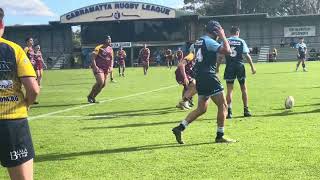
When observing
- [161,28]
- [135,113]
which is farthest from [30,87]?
[161,28]

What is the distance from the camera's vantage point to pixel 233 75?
12.6 m

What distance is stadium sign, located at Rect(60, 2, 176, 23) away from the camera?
66.9 metres

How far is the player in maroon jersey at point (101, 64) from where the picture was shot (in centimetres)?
1742

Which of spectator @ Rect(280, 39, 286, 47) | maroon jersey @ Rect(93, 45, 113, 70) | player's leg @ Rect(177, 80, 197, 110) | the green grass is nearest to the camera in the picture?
the green grass

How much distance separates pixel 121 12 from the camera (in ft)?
221

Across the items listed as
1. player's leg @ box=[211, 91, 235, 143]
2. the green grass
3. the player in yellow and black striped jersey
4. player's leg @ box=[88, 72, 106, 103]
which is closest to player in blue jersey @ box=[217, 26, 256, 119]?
the green grass

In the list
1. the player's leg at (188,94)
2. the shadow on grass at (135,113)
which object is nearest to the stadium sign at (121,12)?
the player's leg at (188,94)

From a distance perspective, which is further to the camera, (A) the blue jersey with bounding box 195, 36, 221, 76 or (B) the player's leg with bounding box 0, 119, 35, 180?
(A) the blue jersey with bounding box 195, 36, 221, 76

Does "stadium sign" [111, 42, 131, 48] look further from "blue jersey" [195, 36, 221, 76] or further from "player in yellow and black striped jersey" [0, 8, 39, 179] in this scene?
"player in yellow and black striped jersey" [0, 8, 39, 179]

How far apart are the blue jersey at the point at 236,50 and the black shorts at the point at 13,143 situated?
8.36 m

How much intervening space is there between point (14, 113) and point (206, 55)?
488 centimetres

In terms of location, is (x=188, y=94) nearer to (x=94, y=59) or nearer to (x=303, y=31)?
(x=94, y=59)

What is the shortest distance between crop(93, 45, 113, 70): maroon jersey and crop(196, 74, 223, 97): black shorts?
9.14 m

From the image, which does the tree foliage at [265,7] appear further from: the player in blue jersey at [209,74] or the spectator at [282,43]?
the player in blue jersey at [209,74]
